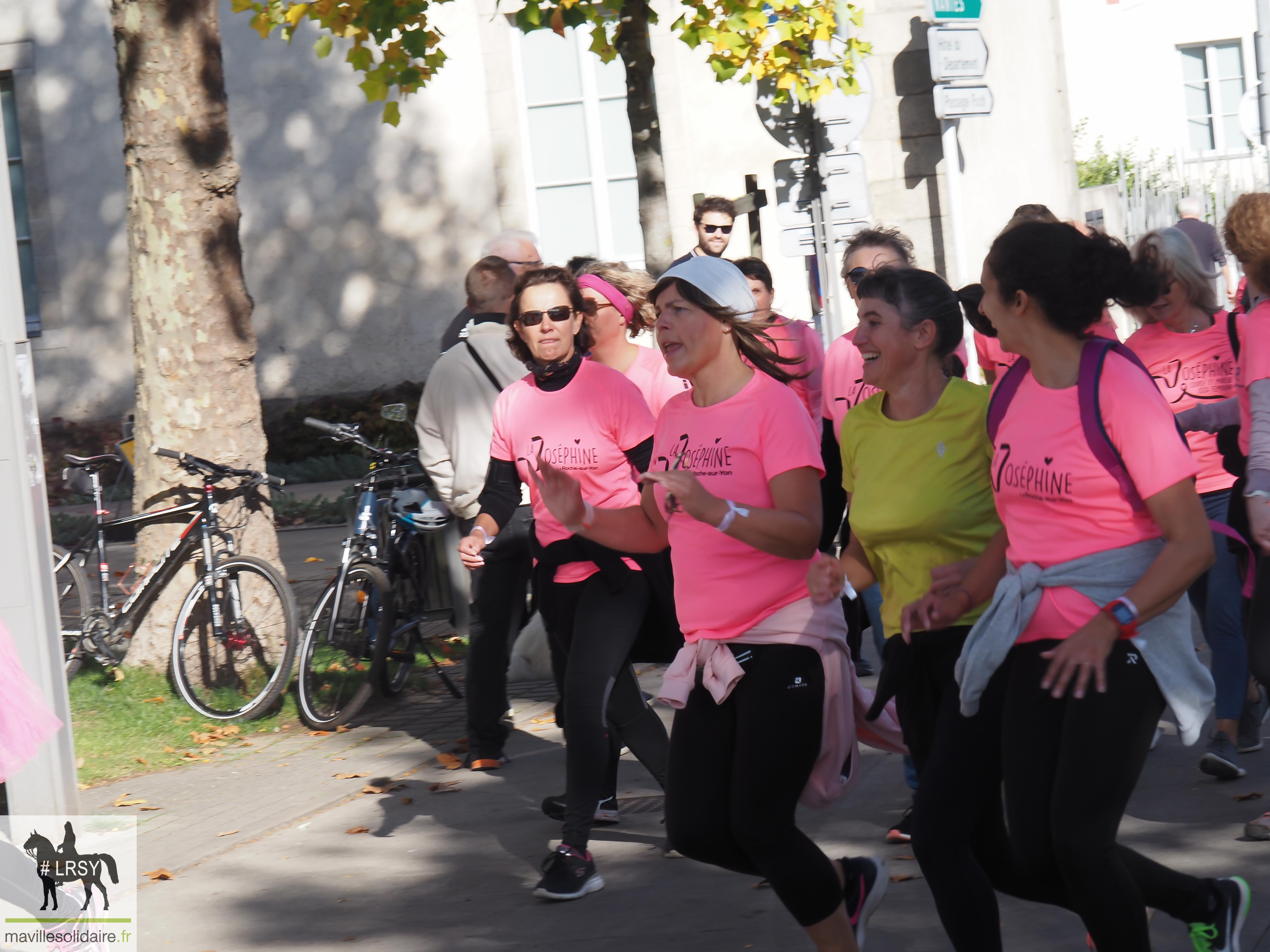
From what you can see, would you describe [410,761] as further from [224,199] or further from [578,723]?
[224,199]

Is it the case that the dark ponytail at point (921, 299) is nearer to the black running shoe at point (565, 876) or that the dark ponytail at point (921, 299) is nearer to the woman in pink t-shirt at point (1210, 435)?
the woman in pink t-shirt at point (1210, 435)

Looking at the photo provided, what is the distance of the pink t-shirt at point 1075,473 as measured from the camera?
10.5 ft

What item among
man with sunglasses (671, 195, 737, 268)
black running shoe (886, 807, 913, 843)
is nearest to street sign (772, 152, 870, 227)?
man with sunglasses (671, 195, 737, 268)

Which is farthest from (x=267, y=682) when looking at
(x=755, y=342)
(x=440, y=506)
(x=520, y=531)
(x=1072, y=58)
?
(x=1072, y=58)

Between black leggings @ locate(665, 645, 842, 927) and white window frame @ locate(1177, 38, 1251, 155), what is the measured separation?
3516 cm

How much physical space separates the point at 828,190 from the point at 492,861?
685 cm

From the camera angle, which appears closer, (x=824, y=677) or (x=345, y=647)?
(x=824, y=677)

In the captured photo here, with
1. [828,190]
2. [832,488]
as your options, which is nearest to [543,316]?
[832,488]

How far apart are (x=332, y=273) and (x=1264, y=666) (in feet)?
48.8

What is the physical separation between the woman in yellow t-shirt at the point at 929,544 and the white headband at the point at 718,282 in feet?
1.07

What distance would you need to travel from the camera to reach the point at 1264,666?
186 inches

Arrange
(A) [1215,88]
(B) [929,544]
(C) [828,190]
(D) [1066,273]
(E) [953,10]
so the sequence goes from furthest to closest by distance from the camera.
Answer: (A) [1215,88] → (E) [953,10] → (C) [828,190] → (B) [929,544] → (D) [1066,273]

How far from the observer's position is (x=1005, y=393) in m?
3.55

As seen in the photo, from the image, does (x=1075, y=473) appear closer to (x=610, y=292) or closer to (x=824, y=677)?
(x=824, y=677)
